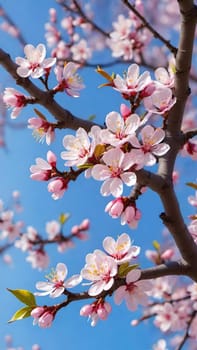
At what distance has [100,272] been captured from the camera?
1615 mm

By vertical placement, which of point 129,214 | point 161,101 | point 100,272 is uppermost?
point 161,101

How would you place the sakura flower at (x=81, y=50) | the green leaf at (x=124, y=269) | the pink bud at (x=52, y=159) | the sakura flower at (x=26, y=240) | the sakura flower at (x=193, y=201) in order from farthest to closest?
1. the sakura flower at (x=81, y=50)
2. the sakura flower at (x=26, y=240)
3. the sakura flower at (x=193, y=201)
4. the pink bud at (x=52, y=159)
5. the green leaf at (x=124, y=269)

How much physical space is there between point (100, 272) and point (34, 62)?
87 centimetres

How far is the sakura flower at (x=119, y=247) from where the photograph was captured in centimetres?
167

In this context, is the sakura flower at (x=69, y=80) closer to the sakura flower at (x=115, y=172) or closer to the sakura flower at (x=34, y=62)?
the sakura flower at (x=34, y=62)

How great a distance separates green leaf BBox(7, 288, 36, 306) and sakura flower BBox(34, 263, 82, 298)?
0.14 ft

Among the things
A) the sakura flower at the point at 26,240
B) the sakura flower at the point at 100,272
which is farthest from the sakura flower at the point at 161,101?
the sakura flower at the point at 26,240

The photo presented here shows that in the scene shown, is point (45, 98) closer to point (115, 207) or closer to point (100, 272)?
point (115, 207)

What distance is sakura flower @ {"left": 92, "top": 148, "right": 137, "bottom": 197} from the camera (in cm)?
152

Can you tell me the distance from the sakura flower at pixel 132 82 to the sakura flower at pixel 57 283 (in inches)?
27.5

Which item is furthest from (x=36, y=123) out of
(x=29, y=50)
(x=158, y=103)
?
(x=158, y=103)

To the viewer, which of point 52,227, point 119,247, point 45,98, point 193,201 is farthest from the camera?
point 52,227

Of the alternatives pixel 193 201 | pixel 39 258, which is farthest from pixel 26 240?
pixel 193 201

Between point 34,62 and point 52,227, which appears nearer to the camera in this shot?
point 34,62
